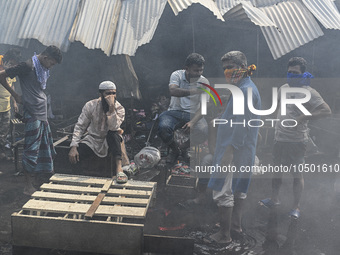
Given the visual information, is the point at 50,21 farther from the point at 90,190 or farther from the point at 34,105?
the point at 90,190

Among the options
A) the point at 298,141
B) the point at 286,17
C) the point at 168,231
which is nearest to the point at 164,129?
the point at 168,231

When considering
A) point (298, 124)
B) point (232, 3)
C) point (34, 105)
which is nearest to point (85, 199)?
point (34, 105)

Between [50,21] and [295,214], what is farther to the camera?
[50,21]

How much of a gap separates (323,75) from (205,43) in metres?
2.96

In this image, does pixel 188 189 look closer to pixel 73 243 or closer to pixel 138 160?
pixel 138 160

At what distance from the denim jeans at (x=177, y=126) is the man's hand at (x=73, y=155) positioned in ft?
4.43

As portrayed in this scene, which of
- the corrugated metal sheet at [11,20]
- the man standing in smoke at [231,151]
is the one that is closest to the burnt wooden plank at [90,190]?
the man standing in smoke at [231,151]

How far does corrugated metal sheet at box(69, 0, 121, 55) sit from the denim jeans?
188 centimetres

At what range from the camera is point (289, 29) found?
21.8 feet

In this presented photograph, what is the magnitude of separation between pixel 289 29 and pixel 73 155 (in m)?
5.21

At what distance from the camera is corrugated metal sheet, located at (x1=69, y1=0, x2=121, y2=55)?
5.87 m

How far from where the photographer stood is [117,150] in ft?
14.4

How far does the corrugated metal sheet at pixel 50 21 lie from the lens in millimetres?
6090

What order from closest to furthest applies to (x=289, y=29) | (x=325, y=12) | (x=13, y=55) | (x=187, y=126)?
(x=187, y=126), (x=13, y=55), (x=289, y=29), (x=325, y=12)
